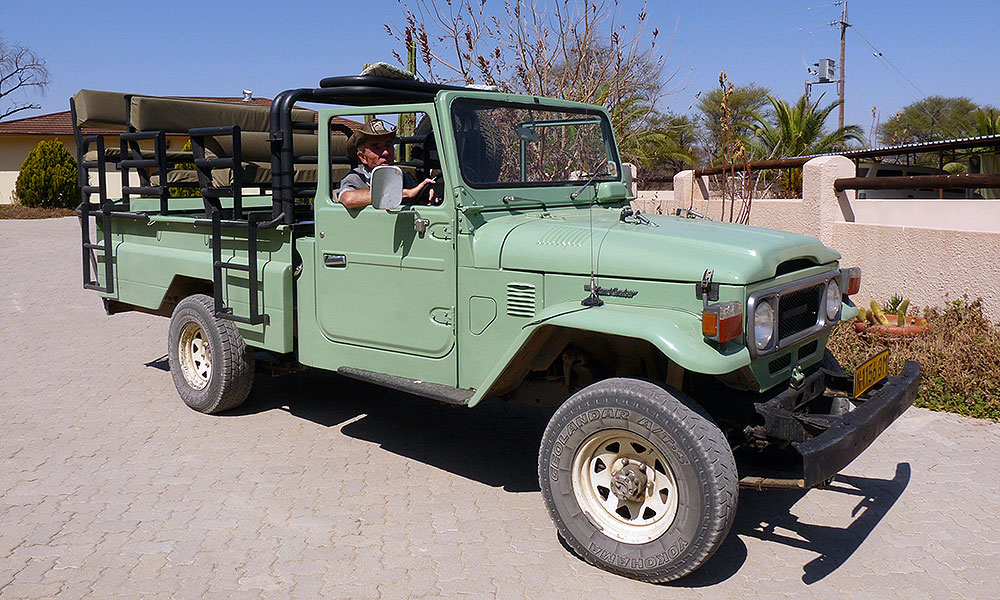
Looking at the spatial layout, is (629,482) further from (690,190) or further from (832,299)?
(690,190)

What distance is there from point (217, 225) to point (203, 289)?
944 mm

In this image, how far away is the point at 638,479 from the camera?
3656 millimetres

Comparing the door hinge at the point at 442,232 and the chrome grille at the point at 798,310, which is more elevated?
the door hinge at the point at 442,232

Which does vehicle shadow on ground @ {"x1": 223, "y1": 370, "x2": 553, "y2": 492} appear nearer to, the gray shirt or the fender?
Result: the fender

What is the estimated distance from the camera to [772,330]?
3686mm

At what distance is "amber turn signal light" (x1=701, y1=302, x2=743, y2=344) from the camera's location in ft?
11.1

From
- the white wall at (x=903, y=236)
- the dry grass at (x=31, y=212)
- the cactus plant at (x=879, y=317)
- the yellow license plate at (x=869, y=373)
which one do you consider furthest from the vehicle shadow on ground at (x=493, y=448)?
the dry grass at (x=31, y=212)

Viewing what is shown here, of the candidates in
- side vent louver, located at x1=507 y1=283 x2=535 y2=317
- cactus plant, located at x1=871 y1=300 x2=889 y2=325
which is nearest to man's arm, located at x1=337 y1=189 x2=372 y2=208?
side vent louver, located at x1=507 y1=283 x2=535 y2=317

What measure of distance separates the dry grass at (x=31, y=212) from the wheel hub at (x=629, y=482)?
1060 inches

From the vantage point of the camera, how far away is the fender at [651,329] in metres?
3.38

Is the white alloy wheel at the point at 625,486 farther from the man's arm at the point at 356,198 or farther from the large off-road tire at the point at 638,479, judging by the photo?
the man's arm at the point at 356,198

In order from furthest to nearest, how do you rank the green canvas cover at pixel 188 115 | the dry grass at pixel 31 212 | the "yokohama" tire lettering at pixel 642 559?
1. the dry grass at pixel 31 212
2. the green canvas cover at pixel 188 115
3. the "yokohama" tire lettering at pixel 642 559

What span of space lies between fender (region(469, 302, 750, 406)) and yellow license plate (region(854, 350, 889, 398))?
2.96 ft

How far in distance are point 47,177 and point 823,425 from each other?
30.5 m
